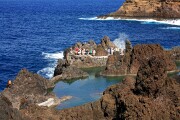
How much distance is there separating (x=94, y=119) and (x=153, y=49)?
2242cm

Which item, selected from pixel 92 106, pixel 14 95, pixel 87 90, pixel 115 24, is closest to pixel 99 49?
pixel 87 90

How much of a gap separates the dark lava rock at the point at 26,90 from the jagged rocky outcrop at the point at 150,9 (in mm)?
107094

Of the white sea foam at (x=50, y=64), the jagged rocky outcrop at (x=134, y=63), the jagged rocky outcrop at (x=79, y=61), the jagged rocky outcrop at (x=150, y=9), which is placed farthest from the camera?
the jagged rocky outcrop at (x=150, y=9)

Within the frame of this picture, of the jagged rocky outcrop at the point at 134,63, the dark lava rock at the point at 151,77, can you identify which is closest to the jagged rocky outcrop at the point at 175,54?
the jagged rocky outcrop at the point at 134,63

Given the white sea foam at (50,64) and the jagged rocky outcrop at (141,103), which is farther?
the white sea foam at (50,64)

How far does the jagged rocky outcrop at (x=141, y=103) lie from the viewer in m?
23.7

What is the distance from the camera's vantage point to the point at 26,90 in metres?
38.6

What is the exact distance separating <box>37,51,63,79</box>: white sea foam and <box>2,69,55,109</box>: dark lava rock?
1464 cm

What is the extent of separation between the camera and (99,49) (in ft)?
190

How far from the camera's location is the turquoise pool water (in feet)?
121

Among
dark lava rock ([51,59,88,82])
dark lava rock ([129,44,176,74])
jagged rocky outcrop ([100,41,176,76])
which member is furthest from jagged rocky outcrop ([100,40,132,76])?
dark lava rock ([51,59,88,82])

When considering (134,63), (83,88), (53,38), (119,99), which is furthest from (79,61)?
(53,38)

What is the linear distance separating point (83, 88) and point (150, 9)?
110 metres

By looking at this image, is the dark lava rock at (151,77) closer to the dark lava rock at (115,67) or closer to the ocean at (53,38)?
the dark lava rock at (115,67)
